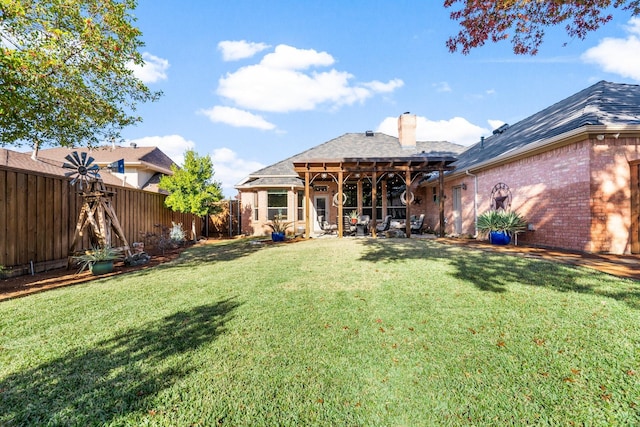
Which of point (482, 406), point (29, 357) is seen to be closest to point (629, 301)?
point (482, 406)

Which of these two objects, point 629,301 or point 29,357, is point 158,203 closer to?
point 29,357

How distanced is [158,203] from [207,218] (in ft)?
16.4

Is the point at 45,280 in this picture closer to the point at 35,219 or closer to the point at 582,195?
the point at 35,219

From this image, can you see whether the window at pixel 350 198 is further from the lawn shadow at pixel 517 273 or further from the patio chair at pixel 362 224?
the lawn shadow at pixel 517 273

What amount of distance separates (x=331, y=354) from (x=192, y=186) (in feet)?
39.3

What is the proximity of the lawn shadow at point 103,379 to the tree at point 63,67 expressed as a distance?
4822mm

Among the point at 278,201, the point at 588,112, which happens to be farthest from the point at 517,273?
the point at 278,201

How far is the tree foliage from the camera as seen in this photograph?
1240cm

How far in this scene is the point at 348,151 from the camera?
17.0 m

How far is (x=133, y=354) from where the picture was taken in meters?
2.66

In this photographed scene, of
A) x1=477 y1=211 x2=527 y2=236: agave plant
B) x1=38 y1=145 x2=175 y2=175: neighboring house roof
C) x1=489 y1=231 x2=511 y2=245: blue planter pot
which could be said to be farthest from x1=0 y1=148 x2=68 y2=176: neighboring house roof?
x1=489 y1=231 x2=511 y2=245: blue planter pot

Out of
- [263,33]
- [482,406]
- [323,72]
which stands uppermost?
[323,72]

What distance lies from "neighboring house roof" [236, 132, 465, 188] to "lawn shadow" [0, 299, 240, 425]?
13.2 metres

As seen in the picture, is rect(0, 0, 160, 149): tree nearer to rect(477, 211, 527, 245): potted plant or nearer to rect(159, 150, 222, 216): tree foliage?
rect(159, 150, 222, 216): tree foliage
